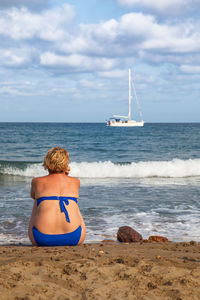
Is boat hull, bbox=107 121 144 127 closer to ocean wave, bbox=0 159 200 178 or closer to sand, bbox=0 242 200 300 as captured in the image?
ocean wave, bbox=0 159 200 178

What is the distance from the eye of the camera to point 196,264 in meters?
3.30

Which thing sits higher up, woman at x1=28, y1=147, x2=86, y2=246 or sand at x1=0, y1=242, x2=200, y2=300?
woman at x1=28, y1=147, x2=86, y2=246

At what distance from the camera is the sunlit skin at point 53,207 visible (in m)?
3.93

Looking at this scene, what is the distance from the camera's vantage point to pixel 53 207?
12.9ft

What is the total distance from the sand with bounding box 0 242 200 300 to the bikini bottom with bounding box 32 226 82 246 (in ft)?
0.89

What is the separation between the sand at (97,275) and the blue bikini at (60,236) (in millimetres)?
274

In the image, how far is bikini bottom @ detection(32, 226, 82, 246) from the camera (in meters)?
4.03

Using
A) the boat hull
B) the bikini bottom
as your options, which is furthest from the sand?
the boat hull

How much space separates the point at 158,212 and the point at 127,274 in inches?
176

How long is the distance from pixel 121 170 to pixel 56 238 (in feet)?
35.8

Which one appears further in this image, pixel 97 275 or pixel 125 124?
pixel 125 124

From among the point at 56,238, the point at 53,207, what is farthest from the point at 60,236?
the point at 53,207

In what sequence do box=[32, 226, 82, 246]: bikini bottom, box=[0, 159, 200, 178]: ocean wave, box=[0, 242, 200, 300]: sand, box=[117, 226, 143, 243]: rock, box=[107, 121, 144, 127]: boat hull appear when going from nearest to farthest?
box=[0, 242, 200, 300]: sand < box=[32, 226, 82, 246]: bikini bottom < box=[117, 226, 143, 243]: rock < box=[0, 159, 200, 178]: ocean wave < box=[107, 121, 144, 127]: boat hull

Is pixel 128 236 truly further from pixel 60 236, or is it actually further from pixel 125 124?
pixel 125 124
